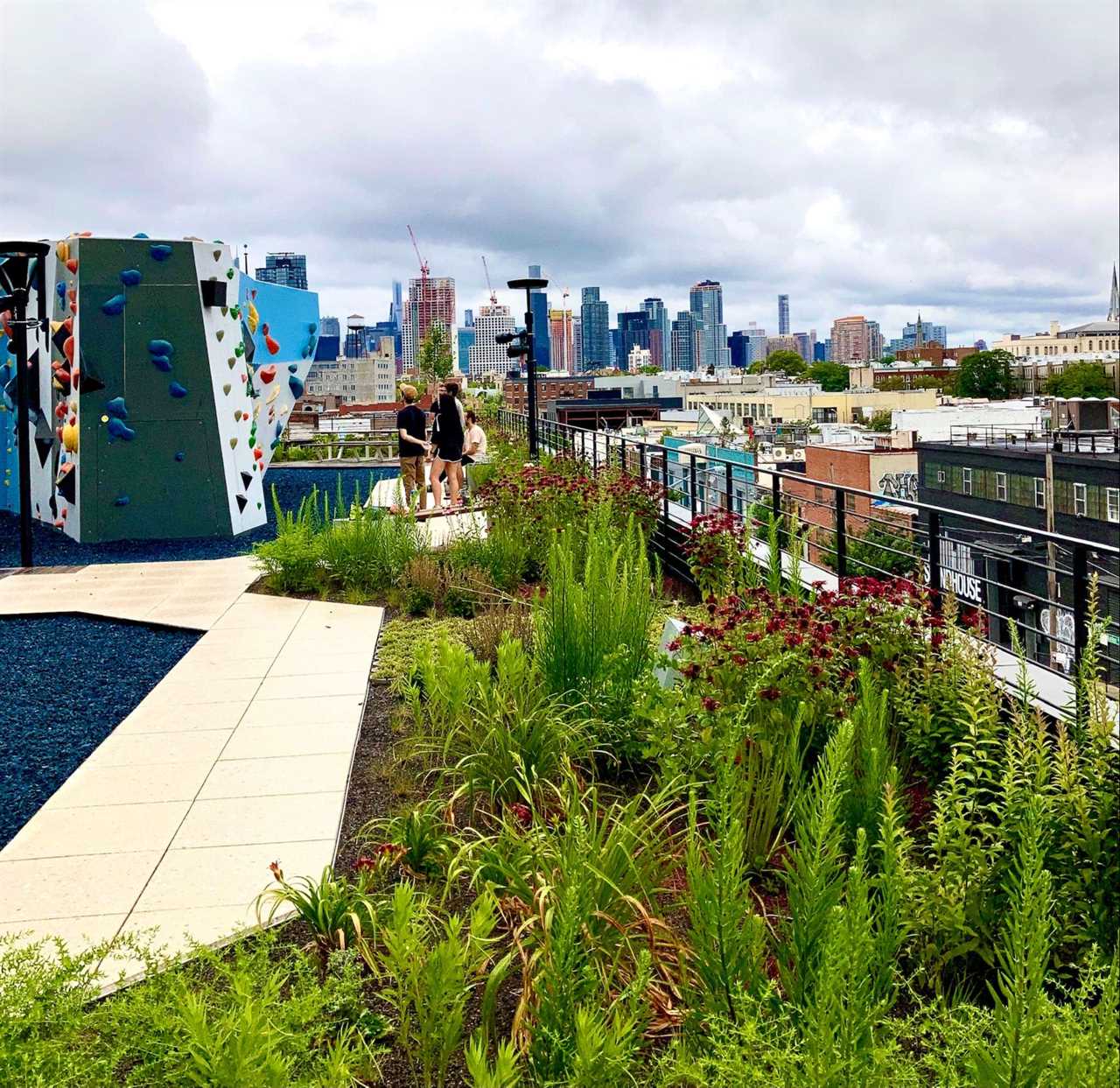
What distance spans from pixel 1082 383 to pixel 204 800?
139717mm

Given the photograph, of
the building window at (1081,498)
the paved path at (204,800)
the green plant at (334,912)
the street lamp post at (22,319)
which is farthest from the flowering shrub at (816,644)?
the building window at (1081,498)

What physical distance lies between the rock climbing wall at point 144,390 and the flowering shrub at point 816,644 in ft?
34.4

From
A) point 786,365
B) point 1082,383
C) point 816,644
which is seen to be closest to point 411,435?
point 816,644

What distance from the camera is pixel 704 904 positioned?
258 cm

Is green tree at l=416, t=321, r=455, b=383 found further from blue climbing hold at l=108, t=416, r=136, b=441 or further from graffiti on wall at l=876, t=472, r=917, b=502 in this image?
blue climbing hold at l=108, t=416, r=136, b=441

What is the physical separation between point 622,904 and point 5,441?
53.2 ft

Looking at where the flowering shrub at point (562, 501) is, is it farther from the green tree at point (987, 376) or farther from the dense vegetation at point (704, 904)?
the green tree at point (987, 376)

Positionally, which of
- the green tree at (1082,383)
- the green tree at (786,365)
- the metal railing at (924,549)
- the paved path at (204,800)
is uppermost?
the green tree at (786,365)

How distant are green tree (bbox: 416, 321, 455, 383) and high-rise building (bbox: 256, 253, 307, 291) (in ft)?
305

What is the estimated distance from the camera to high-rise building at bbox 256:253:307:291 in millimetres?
149500

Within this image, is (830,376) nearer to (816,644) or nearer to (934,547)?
(934,547)

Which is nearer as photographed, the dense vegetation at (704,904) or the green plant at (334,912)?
the dense vegetation at (704,904)

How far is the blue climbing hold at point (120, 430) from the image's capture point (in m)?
13.5

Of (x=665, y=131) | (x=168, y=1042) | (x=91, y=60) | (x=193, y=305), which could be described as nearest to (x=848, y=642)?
(x=168, y=1042)
